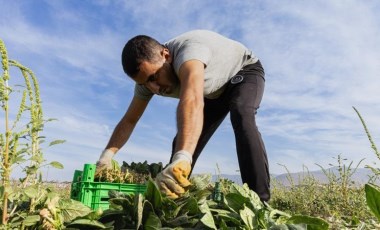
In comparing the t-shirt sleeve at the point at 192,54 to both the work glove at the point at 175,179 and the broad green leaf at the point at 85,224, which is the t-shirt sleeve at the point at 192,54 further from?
the broad green leaf at the point at 85,224

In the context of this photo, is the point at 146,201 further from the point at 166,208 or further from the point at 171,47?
the point at 171,47

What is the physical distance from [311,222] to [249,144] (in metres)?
1.40

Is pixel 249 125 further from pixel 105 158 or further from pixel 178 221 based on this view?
pixel 178 221

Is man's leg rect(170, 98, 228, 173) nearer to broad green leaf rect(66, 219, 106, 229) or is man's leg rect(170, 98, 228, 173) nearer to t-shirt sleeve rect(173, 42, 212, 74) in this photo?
t-shirt sleeve rect(173, 42, 212, 74)

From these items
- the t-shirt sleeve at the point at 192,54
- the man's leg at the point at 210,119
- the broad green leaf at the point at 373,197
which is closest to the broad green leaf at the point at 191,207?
the broad green leaf at the point at 373,197

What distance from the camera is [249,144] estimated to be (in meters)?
3.33

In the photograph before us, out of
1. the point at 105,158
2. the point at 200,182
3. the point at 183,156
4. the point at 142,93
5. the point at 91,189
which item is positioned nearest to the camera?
the point at 200,182

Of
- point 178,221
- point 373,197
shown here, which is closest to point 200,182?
point 178,221

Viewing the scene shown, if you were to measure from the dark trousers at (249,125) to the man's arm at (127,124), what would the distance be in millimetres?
866

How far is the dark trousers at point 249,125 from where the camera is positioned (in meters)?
3.30

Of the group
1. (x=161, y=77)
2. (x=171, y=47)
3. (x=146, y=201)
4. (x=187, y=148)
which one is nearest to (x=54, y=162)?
(x=146, y=201)

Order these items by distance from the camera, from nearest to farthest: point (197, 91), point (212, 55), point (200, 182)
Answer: point (200, 182) → point (197, 91) → point (212, 55)

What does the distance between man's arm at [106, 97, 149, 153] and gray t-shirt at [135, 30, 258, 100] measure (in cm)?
20

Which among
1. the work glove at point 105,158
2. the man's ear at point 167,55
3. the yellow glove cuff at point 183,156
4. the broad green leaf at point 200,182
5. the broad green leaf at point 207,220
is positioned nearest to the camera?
the broad green leaf at point 207,220
